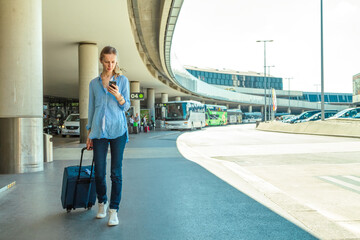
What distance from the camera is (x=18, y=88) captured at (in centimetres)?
802

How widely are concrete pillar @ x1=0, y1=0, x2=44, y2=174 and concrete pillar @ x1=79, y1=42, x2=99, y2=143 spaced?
38.8 ft

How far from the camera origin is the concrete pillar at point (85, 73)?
2012 centimetres

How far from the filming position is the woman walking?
405 cm

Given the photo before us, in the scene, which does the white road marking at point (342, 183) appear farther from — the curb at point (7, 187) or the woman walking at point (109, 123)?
the curb at point (7, 187)

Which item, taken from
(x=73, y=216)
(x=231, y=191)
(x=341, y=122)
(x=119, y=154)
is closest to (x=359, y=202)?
(x=231, y=191)

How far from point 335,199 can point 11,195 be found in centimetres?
508

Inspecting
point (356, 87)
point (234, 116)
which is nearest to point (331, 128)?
point (234, 116)

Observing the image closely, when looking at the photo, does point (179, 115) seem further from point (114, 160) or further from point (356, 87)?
point (356, 87)

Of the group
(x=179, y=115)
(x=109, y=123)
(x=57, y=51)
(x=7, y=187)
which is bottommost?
(x=7, y=187)

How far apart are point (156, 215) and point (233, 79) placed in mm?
120862

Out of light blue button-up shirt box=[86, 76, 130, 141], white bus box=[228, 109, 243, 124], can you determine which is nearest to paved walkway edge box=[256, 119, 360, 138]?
light blue button-up shirt box=[86, 76, 130, 141]

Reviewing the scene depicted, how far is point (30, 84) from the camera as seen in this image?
8.14 meters

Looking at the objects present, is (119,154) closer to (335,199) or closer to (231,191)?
(231,191)

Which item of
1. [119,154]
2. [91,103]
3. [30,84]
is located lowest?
[119,154]
